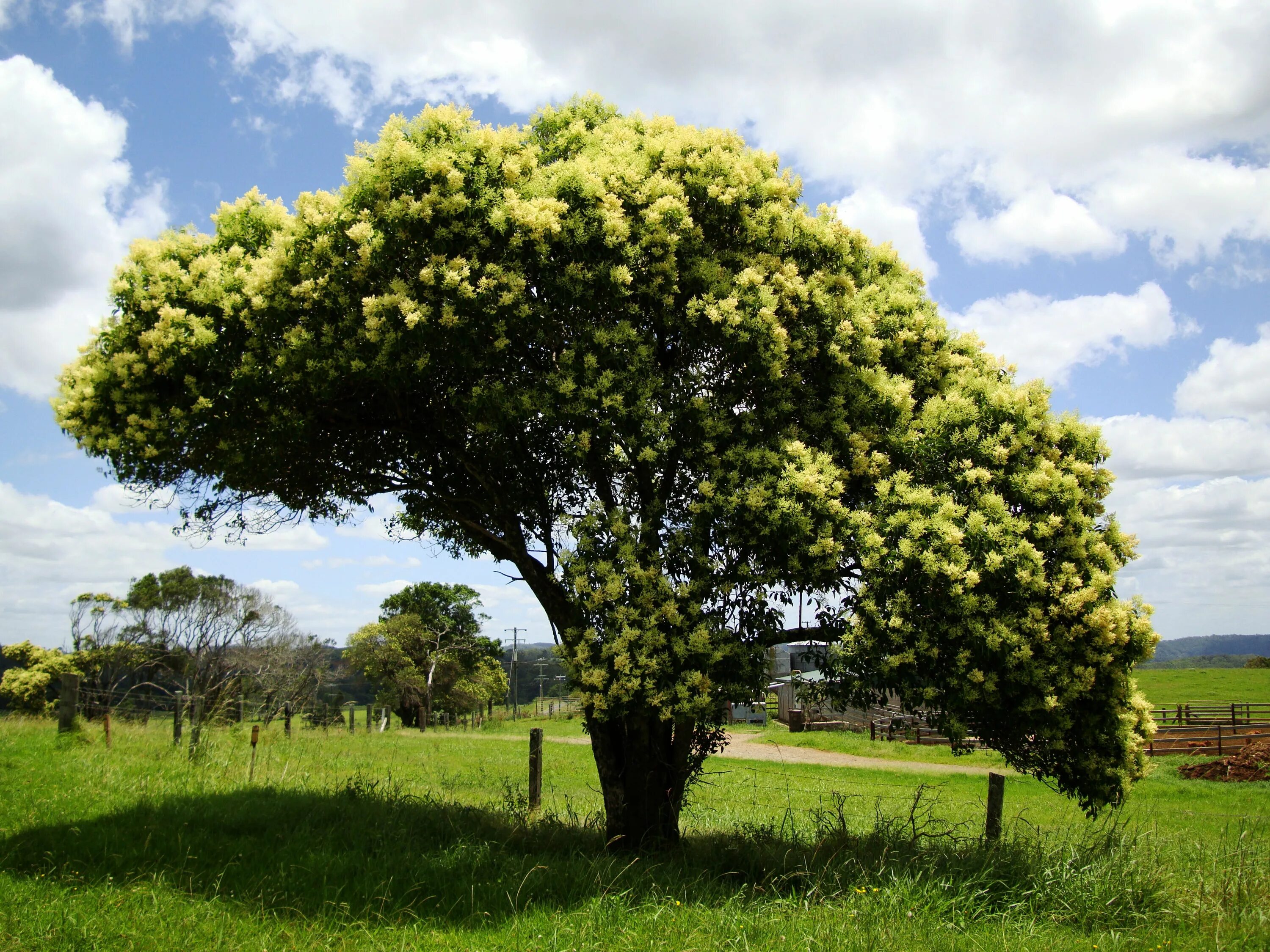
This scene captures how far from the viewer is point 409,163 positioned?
324 inches

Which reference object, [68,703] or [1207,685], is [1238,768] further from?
[1207,685]

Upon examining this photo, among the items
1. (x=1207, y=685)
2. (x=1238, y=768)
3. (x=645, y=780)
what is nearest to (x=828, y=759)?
(x=1238, y=768)

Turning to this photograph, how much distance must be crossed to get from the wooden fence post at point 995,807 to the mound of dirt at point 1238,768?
63.0 feet

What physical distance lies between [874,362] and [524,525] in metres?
4.81

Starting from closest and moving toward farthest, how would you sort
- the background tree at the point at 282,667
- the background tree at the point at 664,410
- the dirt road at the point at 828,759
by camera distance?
the background tree at the point at 664,410 → the dirt road at the point at 828,759 → the background tree at the point at 282,667

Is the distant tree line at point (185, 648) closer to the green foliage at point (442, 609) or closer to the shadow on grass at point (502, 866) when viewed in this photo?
the green foliage at point (442, 609)

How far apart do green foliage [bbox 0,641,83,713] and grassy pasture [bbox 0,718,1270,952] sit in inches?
943

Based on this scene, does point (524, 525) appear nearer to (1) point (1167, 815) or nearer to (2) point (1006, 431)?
(2) point (1006, 431)

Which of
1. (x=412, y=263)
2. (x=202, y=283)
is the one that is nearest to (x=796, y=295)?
(x=412, y=263)

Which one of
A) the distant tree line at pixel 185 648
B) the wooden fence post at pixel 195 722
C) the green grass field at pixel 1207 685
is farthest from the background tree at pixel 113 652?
the green grass field at pixel 1207 685

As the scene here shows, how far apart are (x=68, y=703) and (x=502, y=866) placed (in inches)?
450

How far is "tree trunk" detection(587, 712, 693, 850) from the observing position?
935cm

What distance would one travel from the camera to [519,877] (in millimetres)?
7672

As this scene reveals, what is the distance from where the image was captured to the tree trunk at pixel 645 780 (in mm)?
9352
